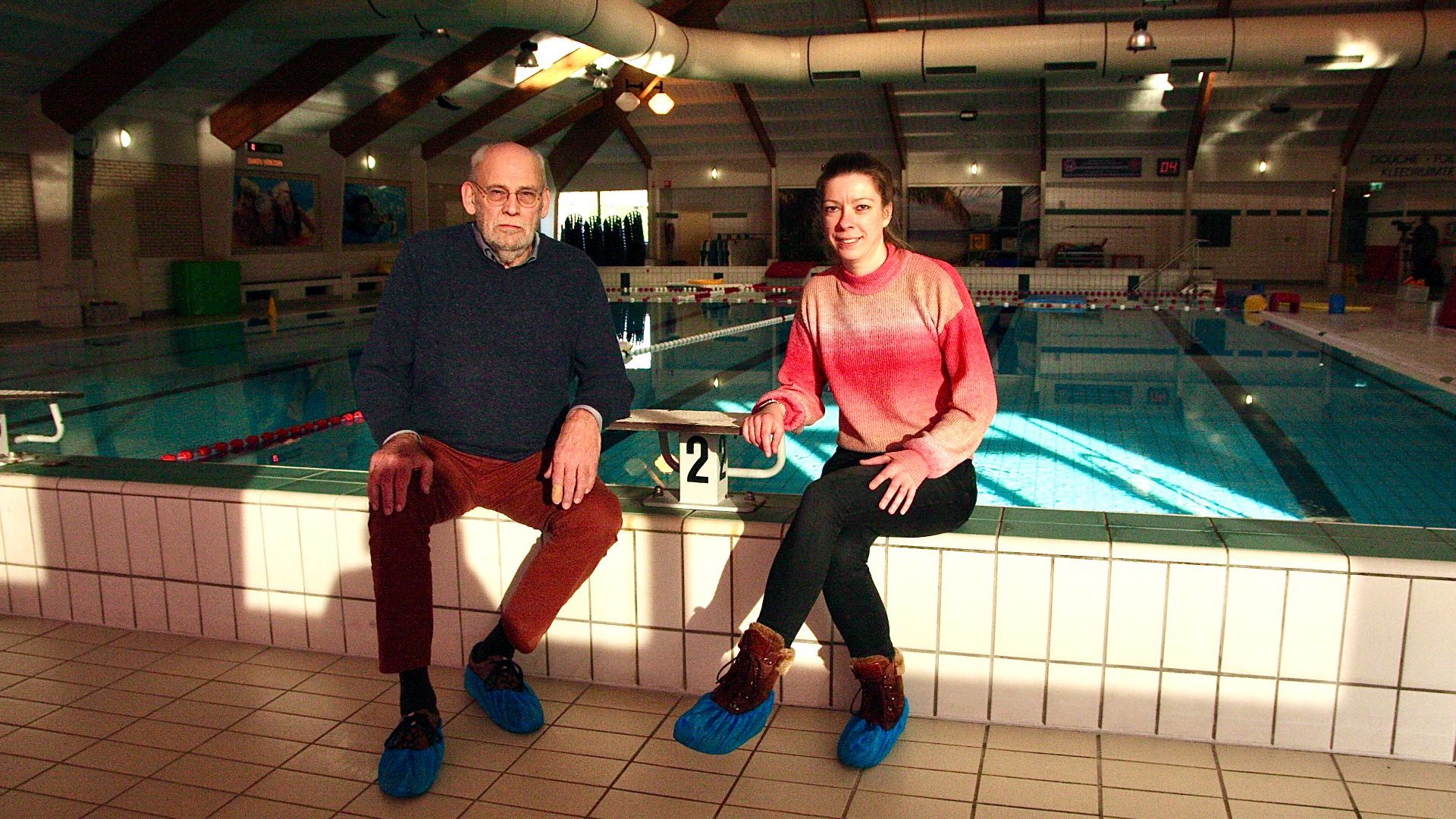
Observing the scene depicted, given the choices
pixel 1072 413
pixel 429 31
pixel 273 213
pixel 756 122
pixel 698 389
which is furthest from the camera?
pixel 756 122

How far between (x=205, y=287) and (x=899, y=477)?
47.4 ft

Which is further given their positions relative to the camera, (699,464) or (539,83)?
(539,83)

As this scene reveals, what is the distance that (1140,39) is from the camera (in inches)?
453

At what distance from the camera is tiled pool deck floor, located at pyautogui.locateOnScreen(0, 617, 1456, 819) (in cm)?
188

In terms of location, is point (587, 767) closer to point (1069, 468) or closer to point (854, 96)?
point (1069, 468)

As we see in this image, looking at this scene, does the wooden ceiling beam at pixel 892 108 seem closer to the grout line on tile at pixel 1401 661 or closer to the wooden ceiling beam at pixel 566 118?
the wooden ceiling beam at pixel 566 118

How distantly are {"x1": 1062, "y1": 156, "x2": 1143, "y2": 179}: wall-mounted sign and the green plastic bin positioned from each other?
46.6 feet

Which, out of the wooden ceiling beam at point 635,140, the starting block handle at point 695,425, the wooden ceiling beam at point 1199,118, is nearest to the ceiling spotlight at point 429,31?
the wooden ceiling beam at point 635,140

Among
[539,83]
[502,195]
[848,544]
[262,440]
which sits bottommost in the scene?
[262,440]

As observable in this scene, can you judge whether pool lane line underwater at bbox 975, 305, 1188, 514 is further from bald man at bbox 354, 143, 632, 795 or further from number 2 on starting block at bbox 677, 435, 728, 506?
bald man at bbox 354, 143, 632, 795

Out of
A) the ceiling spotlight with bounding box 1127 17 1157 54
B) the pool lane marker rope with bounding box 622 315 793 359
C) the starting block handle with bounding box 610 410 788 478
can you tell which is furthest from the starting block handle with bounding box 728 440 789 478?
the ceiling spotlight with bounding box 1127 17 1157 54

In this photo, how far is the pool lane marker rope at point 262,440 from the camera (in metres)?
5.95

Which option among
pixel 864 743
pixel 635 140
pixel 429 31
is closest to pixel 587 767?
pixel 864 743

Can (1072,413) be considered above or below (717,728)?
below
